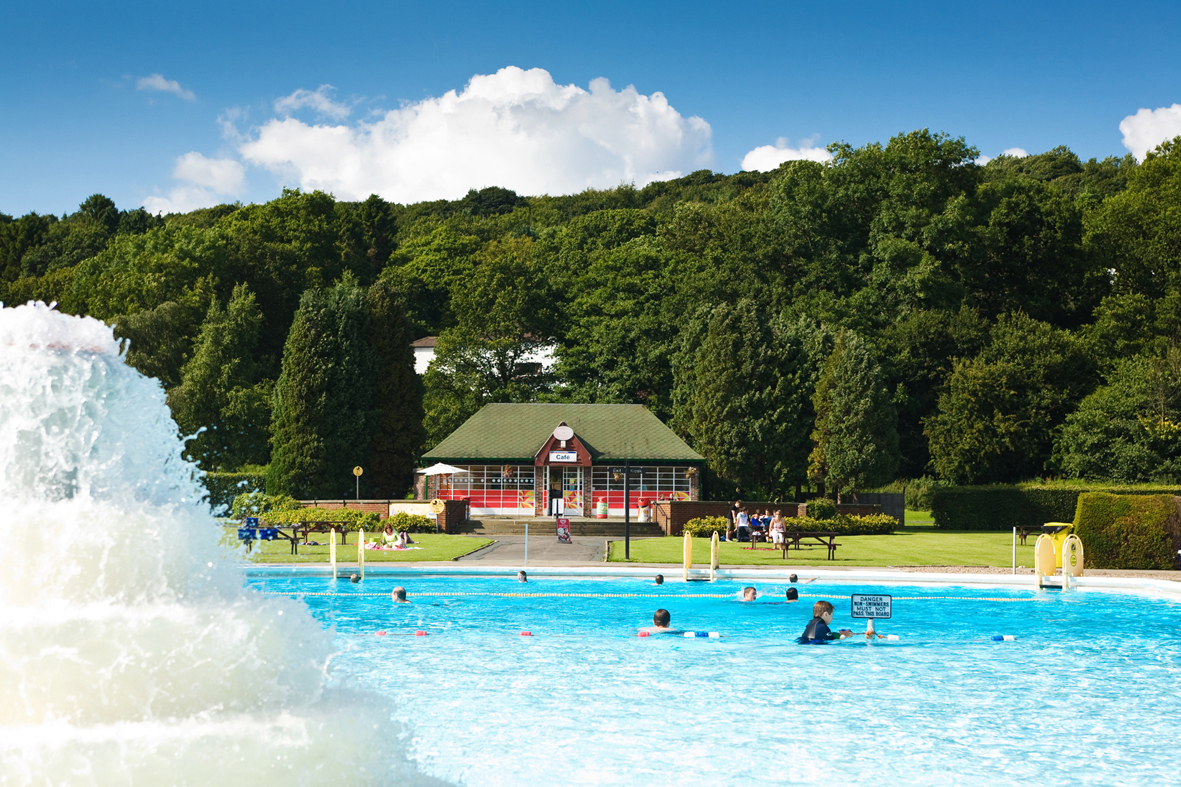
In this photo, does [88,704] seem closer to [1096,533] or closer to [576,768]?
[576,768]

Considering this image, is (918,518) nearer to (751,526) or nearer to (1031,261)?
(1031,261)

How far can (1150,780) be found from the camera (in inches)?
406

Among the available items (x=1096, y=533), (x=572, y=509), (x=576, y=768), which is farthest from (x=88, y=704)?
(x=572, y=509)

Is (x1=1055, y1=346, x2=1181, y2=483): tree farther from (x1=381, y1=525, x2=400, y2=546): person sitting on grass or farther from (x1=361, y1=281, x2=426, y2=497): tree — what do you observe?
(x1=381, y1=525, x2=400, y2=546): person sitting on grass

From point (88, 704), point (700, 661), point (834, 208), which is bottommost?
point (700, 661)

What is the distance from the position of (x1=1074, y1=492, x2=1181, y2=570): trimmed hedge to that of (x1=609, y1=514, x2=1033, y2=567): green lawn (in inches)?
112

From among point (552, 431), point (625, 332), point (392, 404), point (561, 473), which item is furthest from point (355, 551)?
point (625, 332)

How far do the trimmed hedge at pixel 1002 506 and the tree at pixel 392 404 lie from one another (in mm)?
28181

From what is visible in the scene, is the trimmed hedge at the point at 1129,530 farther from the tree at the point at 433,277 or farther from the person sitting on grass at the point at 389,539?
the tree at the point at 433,277

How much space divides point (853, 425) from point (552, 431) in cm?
1497

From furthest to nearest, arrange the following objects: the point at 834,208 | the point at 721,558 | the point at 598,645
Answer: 1. the point at 834,208
2. the point at 721,558
3. the point at 598,645

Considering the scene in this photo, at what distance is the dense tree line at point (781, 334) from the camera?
5034 centimetres

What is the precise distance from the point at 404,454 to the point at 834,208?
31.6 metres

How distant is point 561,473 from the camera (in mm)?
47812
